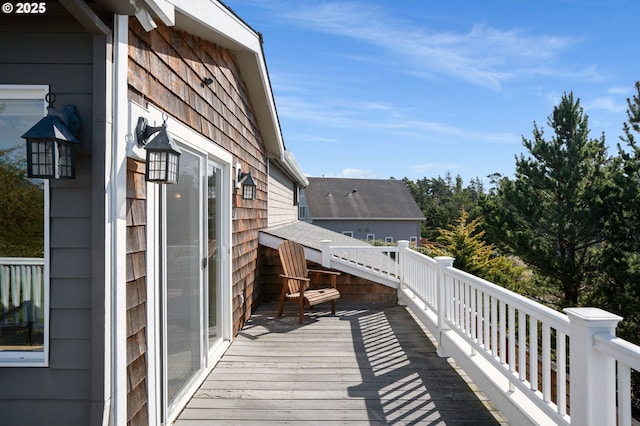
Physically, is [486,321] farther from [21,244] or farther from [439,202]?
[439,202]

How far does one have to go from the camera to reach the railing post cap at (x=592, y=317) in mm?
1753

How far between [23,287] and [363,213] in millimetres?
22688

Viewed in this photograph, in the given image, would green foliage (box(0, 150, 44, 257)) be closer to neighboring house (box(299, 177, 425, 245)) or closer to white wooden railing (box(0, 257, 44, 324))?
white wooden railing (box(0, 257, 44, 324))

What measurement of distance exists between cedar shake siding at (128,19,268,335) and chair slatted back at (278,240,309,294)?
19.4 inches

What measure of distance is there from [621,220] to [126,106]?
13.6 meters

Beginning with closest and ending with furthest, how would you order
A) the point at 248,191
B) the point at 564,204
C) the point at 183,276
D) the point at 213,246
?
the point at 183,276
the point at 213,246
the point at 248,191
the point at 564,204

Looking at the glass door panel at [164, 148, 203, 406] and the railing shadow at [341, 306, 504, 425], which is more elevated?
the glass door panel at [164, 148, 203, 406]

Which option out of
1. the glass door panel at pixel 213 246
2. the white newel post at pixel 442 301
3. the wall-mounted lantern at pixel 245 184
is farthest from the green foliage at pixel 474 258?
the glass door panel at pixel 213 246

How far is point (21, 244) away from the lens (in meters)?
1.88

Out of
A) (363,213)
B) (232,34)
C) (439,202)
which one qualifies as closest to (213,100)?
(232,34)

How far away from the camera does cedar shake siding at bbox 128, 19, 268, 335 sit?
2.36 m

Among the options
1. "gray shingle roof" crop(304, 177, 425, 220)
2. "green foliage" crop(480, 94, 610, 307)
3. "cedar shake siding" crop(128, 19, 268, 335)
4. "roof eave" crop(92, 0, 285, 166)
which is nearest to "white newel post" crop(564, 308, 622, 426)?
"cedar shake siding" crop(128, 19, 268, 335)

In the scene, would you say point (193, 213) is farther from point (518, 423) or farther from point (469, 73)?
point (469, 73)

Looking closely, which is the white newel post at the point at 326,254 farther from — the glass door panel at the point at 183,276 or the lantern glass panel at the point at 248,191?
the glass door panel at the point at 183,276
